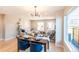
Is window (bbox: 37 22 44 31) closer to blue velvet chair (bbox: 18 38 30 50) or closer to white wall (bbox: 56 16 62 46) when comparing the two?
blue velvet chair (bbox: 18 38 30 50)

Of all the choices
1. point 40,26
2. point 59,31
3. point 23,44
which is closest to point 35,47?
point 23,44

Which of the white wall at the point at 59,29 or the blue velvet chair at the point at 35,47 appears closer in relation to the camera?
the blue velvet chair at the point at 35,47

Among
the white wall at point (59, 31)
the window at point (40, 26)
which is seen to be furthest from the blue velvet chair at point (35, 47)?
the white wall at point (59, 31)

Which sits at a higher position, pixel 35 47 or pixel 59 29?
pixel 59 29

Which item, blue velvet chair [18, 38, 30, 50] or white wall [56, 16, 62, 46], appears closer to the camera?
blue velvet chair [18, 38, 30, 50]

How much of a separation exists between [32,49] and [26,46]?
1.39 ft

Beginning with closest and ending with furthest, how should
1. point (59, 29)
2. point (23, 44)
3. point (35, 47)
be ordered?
1. point (35, 47)
2. point (23, 44)
3. point (59, 29)

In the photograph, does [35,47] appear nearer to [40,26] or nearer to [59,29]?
[40,26]

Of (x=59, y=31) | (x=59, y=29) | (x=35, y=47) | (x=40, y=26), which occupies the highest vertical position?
(x=40, y=26)

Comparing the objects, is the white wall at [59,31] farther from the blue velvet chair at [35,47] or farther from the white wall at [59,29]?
the blue velvet chair at [35,47]

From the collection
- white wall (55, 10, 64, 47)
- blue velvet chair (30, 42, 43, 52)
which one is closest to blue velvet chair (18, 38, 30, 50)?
blue velvet chair (30, 42, 43, 52)
